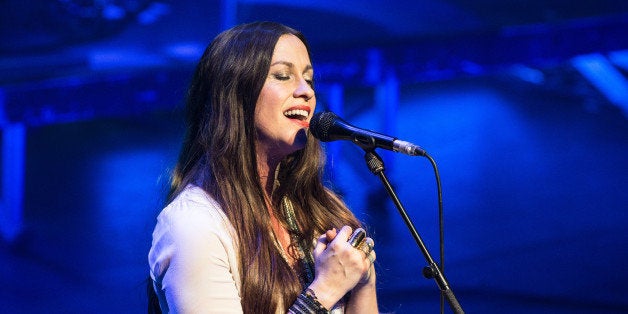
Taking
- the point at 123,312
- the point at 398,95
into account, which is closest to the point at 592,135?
the point at 398,95

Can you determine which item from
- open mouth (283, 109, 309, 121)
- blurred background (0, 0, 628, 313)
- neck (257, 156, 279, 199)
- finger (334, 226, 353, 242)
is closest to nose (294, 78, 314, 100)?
open mouth (283, 109, 309, 121)

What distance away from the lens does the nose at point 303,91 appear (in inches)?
64.9

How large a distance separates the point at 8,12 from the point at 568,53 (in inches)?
87.4

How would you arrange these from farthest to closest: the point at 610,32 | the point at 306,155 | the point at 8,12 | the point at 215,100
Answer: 1. the point at 610,32
2. the point at 8,12
3. the point at 306,155
4. the point at 215,100

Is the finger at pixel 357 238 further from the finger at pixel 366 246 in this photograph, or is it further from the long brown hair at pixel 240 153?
the long brown hair at pixel 240 153

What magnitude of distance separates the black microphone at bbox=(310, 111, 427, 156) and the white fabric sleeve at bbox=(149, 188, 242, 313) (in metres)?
0.27

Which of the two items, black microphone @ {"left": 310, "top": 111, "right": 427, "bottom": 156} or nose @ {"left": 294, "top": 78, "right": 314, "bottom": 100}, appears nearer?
black microphone @ {"left": 310, "top": 111, "right": 427, "bottom": 156}

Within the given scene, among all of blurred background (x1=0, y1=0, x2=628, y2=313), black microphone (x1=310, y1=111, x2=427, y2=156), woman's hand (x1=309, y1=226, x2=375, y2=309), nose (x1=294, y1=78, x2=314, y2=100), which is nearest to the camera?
black microphone (x1=310, y1=111, x2=427, y2=156)

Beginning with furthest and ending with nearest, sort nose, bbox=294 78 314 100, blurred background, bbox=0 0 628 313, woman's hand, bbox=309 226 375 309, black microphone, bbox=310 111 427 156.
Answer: blurred background, bbox=0 0 628 313 < nose, bbox=294 78 314 100 < woman's hand, bbox=309 226 375 309 < black microphone, bbox=310 111 427 156

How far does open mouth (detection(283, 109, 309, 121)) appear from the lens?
1655mm

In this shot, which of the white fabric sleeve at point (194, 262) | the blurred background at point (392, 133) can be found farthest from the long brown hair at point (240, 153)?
the blurred background at point (392, 133)

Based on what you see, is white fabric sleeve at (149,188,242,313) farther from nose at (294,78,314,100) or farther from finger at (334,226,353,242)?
nose at (294,78,314,100)

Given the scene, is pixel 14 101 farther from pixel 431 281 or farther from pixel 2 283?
pixel 431 281

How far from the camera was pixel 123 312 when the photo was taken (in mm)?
2959
